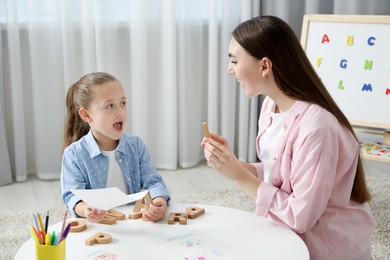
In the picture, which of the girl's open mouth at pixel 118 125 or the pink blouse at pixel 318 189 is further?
the girl's open mouth at pixel 118 125

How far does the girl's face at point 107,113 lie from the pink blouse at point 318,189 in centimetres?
50

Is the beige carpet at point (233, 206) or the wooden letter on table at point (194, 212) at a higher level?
the wooden letter on table at point (194, 212)

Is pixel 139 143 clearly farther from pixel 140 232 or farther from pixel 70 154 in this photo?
pixel 140 232

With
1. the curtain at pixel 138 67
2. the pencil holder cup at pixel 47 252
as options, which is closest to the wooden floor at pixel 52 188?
the curtain at pixel 138 67

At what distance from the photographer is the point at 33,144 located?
3.46m

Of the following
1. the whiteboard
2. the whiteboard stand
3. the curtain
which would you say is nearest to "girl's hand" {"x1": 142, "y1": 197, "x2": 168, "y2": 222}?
the whiteboard stand

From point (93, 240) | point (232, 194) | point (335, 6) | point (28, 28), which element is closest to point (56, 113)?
point (28, 28)

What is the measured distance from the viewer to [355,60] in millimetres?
3092

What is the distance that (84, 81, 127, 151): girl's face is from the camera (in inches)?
72.4

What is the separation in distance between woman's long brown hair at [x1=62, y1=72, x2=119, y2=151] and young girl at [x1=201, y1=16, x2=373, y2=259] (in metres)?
0.46

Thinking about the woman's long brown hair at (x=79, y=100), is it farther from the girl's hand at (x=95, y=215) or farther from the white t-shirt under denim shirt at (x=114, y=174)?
the girl's hand at (x=95, y=215)

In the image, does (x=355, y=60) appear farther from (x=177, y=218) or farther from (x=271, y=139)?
(x=177, y=218)

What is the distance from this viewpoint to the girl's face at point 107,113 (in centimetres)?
184

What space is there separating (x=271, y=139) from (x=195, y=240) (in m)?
0.44
